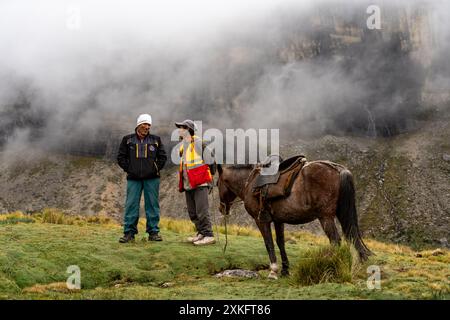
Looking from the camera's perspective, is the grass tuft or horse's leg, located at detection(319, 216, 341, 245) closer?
the grass tuft

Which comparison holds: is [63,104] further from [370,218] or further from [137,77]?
[370,218]

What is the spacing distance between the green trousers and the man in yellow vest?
686 mm

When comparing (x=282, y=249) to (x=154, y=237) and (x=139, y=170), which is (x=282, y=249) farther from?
(x=139, y=170)

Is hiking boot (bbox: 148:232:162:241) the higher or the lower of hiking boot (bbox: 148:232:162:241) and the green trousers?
the lower

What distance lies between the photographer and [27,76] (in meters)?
130

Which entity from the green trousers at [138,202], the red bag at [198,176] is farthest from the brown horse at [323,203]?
the green trousers at [138,202]

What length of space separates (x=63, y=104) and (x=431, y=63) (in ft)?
321

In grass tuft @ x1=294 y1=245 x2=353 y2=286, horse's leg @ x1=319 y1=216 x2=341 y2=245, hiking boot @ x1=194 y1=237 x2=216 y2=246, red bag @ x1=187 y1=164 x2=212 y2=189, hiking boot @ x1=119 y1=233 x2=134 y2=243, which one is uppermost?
red bag @ x1=187 y1=164 x2=212 y2=189

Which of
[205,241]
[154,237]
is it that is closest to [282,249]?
[205,241]

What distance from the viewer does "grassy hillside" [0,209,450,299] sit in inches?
231

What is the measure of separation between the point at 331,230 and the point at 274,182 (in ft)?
4.34

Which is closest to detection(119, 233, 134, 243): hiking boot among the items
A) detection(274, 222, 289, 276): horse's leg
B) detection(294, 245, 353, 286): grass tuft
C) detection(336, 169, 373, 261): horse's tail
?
detection(274, 222, 289, 276): horse's leg

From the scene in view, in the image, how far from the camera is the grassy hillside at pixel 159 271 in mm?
5867

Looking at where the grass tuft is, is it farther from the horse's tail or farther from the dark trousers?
the dark trousers
